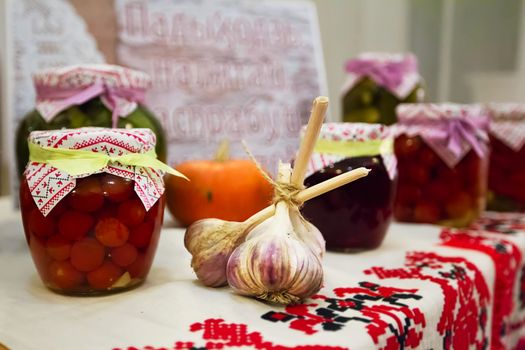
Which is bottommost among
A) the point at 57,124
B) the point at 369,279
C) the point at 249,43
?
the point at 369,279

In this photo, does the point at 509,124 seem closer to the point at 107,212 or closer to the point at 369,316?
the point at 369,316

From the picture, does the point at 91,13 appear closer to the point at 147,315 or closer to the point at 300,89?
the point at 300,89

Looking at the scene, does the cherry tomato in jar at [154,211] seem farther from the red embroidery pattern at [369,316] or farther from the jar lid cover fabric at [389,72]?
the jar lid cover fabric at [389,72]

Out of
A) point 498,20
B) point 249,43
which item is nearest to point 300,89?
point 249,43

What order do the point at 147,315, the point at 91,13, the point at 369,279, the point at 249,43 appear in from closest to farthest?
the point at 147,315
the point at 369,279
the point at 91,13
the point at 249,43

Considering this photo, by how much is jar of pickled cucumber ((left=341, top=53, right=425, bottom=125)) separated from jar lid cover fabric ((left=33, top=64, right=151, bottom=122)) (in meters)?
0.51

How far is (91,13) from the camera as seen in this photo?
0.98m

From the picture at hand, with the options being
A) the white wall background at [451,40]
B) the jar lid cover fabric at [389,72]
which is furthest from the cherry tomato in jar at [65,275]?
the white wall background at [451,40]

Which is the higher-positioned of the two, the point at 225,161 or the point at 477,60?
the point at 477,60

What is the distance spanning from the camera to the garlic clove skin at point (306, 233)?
0.55 m

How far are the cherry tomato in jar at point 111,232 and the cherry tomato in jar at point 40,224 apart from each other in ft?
0.15

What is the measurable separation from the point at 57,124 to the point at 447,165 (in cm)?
57

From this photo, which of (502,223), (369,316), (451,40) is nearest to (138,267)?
(369,316)

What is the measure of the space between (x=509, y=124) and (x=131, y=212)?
745 millimetres
